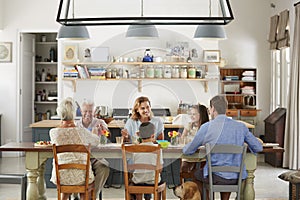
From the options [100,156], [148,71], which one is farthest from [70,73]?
[100,156]

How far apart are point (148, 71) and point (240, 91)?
3005 millimetres

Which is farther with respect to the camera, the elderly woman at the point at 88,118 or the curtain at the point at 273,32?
the curtain at the point at 273,32

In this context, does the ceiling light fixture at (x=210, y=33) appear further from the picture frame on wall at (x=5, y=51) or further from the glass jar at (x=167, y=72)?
the picture frame on wall at (x=5, y=51)

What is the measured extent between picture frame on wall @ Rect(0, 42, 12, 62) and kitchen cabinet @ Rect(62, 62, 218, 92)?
1518mm

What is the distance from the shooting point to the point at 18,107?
30.6ft

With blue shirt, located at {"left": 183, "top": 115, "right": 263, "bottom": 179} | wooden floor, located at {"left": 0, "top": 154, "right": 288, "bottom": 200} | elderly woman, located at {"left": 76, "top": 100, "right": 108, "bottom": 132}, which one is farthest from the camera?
wooden floor, located at {"left": 0, "top": 154, "right": 288, "bottom": 200}

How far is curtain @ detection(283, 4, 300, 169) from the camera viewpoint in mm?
7898

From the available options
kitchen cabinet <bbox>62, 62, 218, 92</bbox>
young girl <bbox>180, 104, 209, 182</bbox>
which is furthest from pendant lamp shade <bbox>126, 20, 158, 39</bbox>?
kitchen cabinet <bbox>62, 62, 218, 92</bbox>

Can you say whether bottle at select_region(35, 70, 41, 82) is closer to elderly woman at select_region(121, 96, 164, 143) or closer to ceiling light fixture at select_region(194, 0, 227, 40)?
ceiling light fixture at select_region(194, 0, 227, 40)

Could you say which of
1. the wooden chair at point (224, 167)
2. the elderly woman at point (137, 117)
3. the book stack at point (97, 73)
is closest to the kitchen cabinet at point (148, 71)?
the book stack at point (97, 73)

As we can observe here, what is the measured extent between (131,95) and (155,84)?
0.45 meters

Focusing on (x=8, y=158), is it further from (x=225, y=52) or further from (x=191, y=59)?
(x=225, y=52)

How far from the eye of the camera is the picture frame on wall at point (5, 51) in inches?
364

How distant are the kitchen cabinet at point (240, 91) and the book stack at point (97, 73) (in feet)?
9.92
